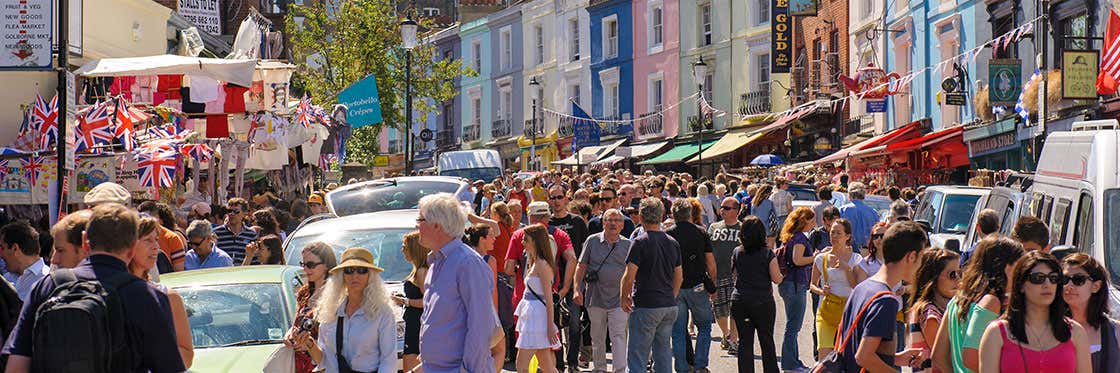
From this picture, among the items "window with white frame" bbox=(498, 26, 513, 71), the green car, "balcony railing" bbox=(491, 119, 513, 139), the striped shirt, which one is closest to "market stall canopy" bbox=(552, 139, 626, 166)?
"balcony railing" bbox=(491, 119, 513, 139)

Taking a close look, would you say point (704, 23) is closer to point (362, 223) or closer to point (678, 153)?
point (678, 153)

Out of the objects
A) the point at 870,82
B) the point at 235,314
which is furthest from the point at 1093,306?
the point at 870,82

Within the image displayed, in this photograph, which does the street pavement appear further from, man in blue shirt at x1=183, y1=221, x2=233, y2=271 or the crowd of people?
man in blue shirt at x1=183, y1=221, x2=233, y2=271

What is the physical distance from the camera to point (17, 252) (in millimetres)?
8273

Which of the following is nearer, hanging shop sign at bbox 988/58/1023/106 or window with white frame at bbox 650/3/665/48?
hanging shop sign at bbox 988/58/1023/106

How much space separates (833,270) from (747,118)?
103 ft

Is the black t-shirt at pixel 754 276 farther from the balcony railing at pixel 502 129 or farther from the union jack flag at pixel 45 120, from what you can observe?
the balcony railing at pixel 502 129

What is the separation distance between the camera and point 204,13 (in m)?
34.2

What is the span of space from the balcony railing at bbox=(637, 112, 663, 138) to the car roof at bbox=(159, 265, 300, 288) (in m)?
38.2

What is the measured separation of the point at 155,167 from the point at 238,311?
733cm

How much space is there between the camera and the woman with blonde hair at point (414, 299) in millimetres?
9023

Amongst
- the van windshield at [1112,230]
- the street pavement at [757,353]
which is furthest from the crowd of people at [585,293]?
the van windshield at [1112,230]

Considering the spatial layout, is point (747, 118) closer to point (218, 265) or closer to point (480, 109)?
point (480, 109)

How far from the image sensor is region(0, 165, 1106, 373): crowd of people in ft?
18.1
